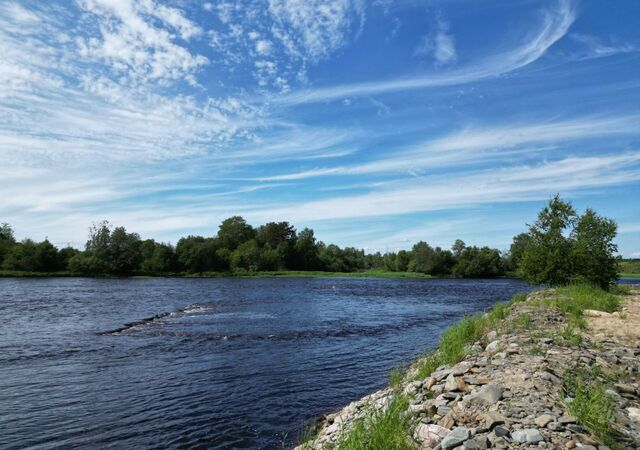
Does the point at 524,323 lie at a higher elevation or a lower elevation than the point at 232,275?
lower

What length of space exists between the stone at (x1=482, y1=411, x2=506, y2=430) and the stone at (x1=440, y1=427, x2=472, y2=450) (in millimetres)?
415

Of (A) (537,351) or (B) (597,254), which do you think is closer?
(A) (537,351)

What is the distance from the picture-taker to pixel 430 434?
7.85m

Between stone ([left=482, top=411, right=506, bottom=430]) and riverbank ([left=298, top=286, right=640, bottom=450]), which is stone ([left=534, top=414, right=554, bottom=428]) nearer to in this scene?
riverbank ([left=298, top=286, right=640, bottom=450])

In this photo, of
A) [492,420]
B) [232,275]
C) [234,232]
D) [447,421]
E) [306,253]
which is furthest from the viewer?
[234,232]

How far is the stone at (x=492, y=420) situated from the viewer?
296 inches

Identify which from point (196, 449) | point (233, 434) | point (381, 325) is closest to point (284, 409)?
point (233, 434)

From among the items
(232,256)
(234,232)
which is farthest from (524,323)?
(234,232)

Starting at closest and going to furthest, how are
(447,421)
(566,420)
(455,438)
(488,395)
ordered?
(455,438)
(566,420)
(447,421)
(488,395)

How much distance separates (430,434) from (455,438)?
74cm

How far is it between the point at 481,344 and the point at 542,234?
80.9ft

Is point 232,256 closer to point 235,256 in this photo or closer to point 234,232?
point 235,256

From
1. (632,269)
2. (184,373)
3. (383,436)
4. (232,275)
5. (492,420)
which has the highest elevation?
(632,269)

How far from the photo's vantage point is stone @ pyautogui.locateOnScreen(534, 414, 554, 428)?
7.44 m
